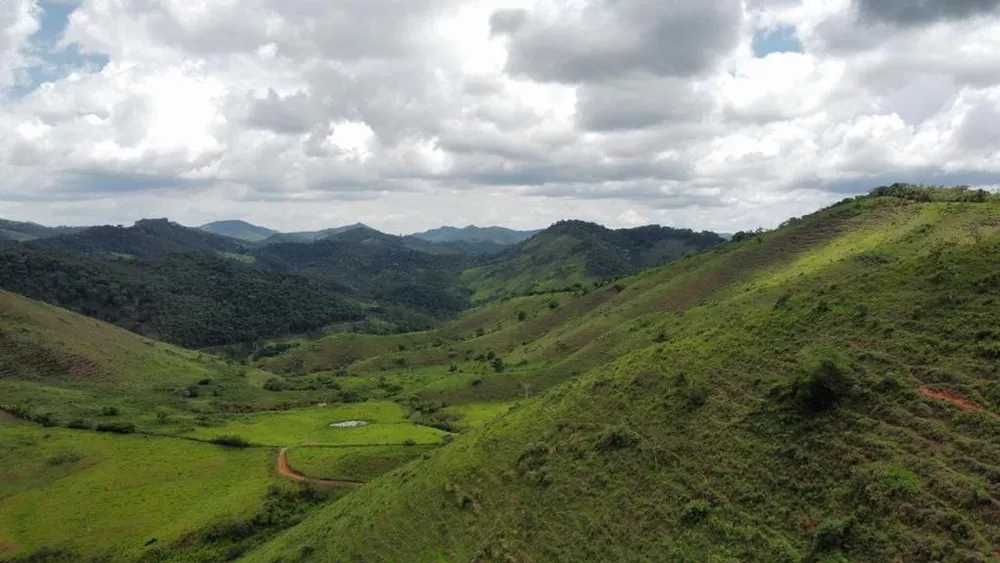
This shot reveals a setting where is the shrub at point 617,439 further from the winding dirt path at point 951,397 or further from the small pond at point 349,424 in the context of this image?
the small pond at point 349,424

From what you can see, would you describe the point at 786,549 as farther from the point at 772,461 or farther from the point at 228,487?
the point at 228,487

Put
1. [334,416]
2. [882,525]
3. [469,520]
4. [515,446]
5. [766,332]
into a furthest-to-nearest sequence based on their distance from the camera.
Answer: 1. [334,416]
2. [515,446]
3. [766,332]
4. [469,520]
5. [882,525]

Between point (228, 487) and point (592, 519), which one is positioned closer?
point (592, 519)

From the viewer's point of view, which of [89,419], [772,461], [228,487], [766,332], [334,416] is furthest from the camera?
[334,416]

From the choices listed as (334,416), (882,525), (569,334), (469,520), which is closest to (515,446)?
(469,520)

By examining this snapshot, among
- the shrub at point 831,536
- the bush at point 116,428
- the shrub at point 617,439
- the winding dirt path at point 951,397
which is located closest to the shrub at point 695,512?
the shrub at point 831,536

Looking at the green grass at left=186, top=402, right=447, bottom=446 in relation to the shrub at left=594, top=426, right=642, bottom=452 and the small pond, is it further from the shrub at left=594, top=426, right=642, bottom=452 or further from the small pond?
the shrub at left=594, top=426, right=642, bottom=452

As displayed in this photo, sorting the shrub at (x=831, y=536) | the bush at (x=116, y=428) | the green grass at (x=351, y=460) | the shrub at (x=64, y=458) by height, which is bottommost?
the green grass at (x=351, y=460)
